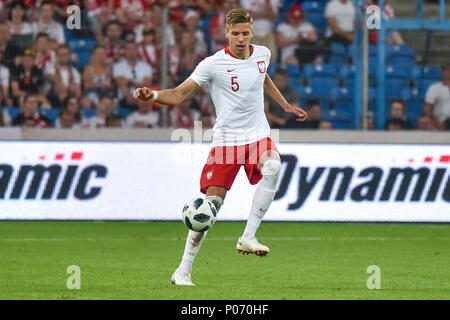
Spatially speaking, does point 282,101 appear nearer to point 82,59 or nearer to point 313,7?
point 82,59

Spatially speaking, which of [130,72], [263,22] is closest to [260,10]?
[263,22]

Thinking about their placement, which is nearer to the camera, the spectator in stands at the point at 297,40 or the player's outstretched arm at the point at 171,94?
the player's outstretched arm at the point at 171,94

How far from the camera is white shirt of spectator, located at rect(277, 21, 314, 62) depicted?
14406 millimetres

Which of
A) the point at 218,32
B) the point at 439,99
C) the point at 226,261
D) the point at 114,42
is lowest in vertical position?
the point at 226,261

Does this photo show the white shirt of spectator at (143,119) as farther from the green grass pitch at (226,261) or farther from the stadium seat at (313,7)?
the stadium seat at (313,7)

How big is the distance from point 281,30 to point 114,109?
2.56 metres

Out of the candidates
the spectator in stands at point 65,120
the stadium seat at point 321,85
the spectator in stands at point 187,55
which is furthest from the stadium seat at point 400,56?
the spectator in stands at point 65,120

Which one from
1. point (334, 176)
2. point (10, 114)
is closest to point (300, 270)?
point (334, 176)

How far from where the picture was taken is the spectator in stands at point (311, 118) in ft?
46.7

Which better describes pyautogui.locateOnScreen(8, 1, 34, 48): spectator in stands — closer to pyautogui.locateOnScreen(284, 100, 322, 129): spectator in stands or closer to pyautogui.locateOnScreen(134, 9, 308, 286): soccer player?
pyautogui.locateOnScreen(284, 100, 322, 129): spectator in stands

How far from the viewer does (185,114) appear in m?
14.3

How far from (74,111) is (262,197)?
6625 mm

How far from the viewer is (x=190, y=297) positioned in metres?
7.00

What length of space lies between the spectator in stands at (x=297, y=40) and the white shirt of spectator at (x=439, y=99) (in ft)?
5.26
